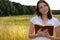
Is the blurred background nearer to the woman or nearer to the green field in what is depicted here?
the green field

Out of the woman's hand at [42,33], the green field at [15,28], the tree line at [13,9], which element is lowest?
the green field at [15,28]

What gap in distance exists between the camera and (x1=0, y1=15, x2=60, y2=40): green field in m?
1.51

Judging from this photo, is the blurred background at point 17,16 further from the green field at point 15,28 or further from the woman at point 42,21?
the woman at point 42,21

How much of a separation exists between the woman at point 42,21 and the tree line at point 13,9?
584 mm

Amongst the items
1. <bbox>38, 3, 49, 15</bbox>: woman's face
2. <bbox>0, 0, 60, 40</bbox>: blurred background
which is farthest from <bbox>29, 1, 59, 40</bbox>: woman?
<bbox>0, 0, 60, 40</bbox>: blurred background

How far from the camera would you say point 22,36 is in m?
1.52

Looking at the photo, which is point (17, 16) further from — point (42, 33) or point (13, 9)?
point (42, 33)

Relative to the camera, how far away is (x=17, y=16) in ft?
5.20

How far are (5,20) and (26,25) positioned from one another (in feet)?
0.75

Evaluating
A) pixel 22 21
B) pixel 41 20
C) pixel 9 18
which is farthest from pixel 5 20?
pixel 41 20

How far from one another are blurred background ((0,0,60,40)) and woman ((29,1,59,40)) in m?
0.53

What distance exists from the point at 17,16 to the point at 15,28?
143 millimetres

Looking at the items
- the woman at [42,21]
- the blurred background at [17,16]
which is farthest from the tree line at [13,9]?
the woman at [42,21]

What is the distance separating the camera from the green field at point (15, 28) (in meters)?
1.51
